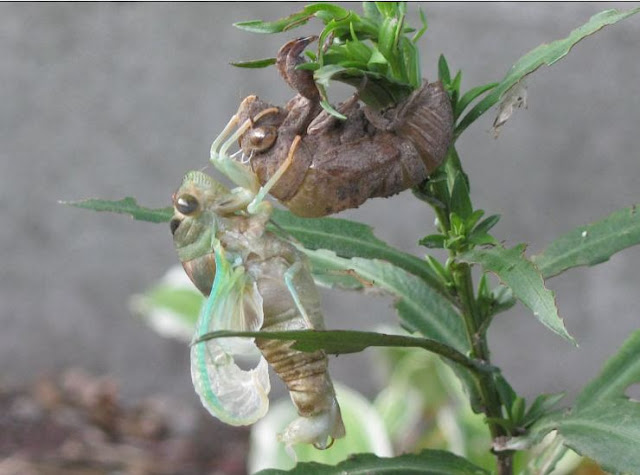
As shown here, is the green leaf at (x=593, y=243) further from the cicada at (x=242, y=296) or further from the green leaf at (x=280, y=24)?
the green leaf at (x=280, y=24)

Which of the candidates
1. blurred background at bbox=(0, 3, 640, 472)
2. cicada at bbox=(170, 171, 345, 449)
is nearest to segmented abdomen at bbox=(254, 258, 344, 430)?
cicada at bbox=(170, 171, 345, 449)

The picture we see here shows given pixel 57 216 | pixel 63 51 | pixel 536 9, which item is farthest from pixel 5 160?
pixel 536 9

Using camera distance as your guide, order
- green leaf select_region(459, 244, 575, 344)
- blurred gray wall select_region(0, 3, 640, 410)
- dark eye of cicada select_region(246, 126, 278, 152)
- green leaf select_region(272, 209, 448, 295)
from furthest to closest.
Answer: blurred gray wall select_region(0, 3, 640, 410)
green leaf select_region(272, 209, 448, 295)
dark eye of cicada select_region(246, 126, 278, 152)
green leaf select_region(459, 244, 575, 344)

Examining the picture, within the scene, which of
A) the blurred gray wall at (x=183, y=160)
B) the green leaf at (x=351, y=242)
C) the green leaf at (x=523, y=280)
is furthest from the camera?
the blurred gray wall at (x=183, y=160)

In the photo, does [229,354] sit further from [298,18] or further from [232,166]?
[298,18]

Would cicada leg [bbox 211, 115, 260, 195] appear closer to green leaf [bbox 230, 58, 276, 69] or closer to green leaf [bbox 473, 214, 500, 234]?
green leaf [bbox 230, 58, 276, 69]

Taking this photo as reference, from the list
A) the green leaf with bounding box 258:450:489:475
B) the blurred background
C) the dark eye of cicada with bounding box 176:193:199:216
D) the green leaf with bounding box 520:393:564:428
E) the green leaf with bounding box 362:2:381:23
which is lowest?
the green leaf with bounding box 258:450:489:475

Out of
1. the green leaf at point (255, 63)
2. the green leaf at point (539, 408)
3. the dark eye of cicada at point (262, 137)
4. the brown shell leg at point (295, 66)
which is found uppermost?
the green leaf at point (255, 63)

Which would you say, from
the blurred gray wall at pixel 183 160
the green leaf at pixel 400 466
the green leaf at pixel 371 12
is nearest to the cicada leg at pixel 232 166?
the green leaf at pixel 371 12
